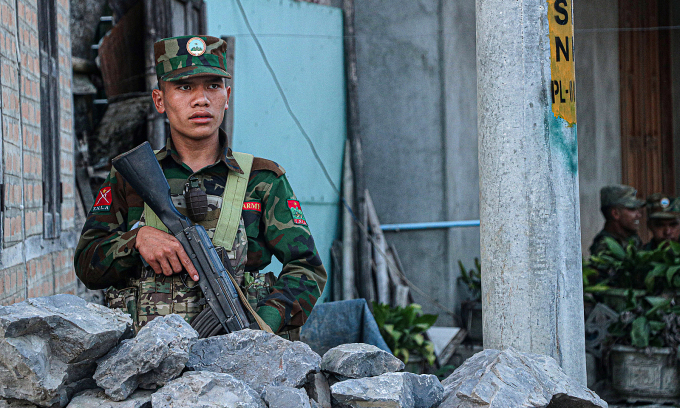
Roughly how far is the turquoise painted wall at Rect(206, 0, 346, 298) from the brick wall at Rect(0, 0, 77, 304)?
6.27 ft

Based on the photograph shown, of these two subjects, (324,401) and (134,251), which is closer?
(324,401)

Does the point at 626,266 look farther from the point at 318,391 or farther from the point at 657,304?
the point at 318,391

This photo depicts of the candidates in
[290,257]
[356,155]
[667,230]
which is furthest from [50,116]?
[667,230]

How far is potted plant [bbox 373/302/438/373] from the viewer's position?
5.57m

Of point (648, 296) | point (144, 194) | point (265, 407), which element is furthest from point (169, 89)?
point (648, 296)

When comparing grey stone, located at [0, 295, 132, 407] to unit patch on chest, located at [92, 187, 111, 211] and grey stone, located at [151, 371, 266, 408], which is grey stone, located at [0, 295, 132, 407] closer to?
grey stone, located at [151, 371, 266, 408]

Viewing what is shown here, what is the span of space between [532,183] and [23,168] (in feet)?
6.37

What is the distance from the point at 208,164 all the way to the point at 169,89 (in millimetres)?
267

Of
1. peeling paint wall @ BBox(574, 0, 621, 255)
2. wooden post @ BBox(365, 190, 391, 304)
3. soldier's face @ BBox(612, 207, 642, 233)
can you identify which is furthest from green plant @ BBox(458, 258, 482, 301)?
peeling paint wall @ BBox(574, 0, 621, 255)

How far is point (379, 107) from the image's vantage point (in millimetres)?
7176

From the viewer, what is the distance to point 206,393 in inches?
69.1

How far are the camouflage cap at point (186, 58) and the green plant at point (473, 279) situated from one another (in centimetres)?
479

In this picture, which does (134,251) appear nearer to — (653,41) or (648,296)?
(648,296)

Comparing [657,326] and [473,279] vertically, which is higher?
[473,279]
